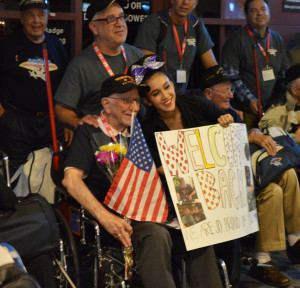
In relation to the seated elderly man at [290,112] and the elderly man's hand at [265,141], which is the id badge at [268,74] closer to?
the seated elderly man at [290,112]

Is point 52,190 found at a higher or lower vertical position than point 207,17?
lower

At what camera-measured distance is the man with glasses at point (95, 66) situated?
4930 mm

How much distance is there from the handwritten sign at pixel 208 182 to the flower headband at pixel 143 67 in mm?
489

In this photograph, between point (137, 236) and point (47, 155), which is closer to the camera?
point (137, 236)

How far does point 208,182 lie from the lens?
174 inches

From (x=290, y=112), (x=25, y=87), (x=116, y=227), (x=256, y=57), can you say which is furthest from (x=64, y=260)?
(x=256, y=57)

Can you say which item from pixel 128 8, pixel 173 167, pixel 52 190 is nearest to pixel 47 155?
pixel 52 190

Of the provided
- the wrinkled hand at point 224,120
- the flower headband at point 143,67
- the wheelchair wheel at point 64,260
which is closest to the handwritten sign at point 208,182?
the wrinkled hand at point 224,120

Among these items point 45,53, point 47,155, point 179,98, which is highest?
point 45,53

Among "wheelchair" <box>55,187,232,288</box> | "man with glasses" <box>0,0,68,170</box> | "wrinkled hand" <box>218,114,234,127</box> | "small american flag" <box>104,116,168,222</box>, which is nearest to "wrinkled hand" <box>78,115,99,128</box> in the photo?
"small american flag" <box>104,116,168,222</box>

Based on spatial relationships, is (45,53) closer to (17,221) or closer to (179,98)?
(179,98)

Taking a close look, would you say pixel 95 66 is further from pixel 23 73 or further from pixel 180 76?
pixel 180 76

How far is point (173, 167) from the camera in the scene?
170 inches

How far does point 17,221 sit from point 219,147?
1.39 m
